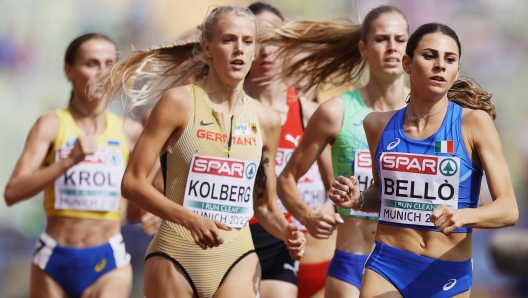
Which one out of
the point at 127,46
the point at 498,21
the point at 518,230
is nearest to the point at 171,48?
the point at 127,46

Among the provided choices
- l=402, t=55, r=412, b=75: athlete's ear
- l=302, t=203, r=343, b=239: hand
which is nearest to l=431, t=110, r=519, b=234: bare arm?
l=402, t=55, r=412, b=75: athlete's ear

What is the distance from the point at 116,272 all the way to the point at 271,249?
3.46 feet

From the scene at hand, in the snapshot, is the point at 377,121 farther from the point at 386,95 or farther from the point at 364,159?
the point at 386,95

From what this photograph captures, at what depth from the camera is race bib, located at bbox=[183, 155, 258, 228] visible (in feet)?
14.9

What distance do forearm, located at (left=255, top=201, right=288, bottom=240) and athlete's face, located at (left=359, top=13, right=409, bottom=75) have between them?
46.7 inches

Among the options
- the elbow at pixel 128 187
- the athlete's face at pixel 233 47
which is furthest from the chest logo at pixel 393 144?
the elbow at pixel 128 187

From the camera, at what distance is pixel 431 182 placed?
408cm

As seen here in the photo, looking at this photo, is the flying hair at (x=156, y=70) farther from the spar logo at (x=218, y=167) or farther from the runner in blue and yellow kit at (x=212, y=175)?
the spar logo at (x=218, y=167)

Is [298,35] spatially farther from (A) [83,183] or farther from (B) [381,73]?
(A) [83,183]

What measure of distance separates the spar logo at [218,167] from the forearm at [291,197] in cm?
68

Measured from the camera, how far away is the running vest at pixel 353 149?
538 centimetres

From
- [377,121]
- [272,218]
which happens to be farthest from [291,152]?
[377,121]

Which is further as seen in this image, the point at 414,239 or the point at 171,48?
the point at 171,48

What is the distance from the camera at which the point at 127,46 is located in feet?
32.6
